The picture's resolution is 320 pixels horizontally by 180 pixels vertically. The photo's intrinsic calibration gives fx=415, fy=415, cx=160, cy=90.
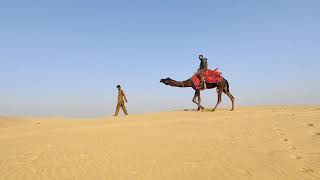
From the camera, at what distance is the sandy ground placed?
6895 millimetres

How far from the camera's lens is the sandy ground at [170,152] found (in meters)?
6.89

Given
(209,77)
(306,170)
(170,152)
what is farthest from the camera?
(209,77)

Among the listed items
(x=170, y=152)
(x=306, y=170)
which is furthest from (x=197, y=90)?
(x=306, y=170)

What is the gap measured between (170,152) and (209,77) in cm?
1064

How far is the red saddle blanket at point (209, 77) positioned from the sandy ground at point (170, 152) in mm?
6949

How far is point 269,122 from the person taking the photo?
11914 millimetres

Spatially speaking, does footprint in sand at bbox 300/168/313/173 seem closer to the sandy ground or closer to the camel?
the sandy ground

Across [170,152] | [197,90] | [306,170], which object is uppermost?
[197,90]

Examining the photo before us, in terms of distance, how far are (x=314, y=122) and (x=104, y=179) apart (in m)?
6.96

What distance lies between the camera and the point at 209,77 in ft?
60.8

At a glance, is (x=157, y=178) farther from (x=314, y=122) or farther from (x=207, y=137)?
(x=314, y=122)

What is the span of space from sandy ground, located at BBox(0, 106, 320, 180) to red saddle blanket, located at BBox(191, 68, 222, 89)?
6949mm

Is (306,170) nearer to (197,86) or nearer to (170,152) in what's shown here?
(170,152)

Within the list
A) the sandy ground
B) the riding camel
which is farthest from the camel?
the sandy ground
